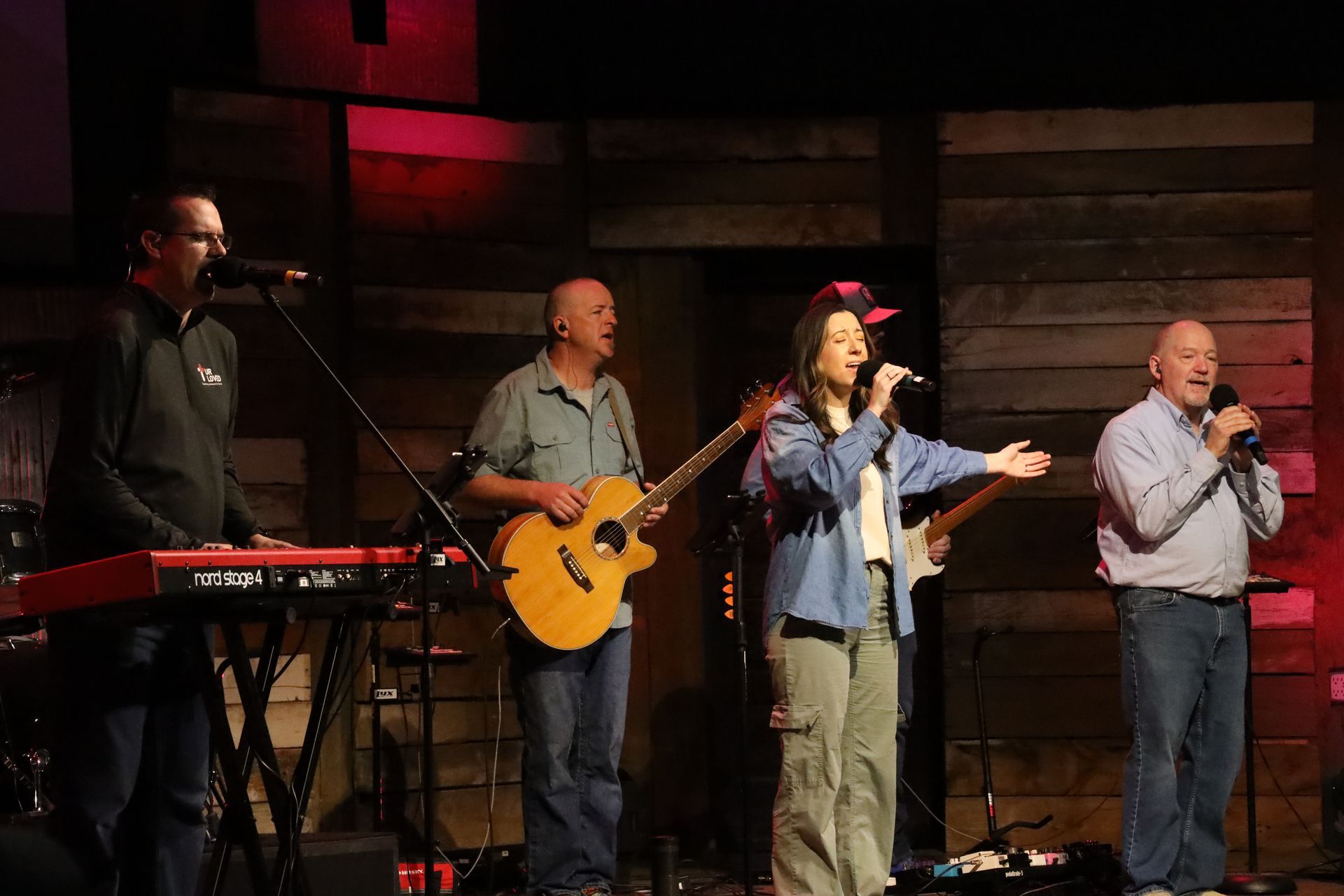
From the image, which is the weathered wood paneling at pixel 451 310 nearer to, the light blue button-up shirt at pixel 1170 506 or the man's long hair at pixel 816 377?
the man's long hair at pixel 816 377

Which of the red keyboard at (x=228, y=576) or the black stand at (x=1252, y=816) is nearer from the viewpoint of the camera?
the red keyboard at (x=228, y=576)

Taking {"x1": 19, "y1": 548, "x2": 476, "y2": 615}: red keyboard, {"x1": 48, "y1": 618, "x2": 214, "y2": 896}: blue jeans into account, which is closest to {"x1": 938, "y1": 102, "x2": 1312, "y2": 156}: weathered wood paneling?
{"x1": 19, "y1": 548, "x2": 476, "y2": 615}: red keyboard

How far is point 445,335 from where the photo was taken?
604cm

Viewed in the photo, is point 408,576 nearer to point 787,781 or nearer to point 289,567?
point 289,567

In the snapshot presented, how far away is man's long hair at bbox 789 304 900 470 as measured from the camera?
14.9ft

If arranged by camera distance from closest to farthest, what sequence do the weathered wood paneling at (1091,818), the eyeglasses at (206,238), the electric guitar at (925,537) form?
1. the eyeglasses at (206,238)
2. the electric guitar at (925,537)
3. the weathered wood paneling at (1091,818)

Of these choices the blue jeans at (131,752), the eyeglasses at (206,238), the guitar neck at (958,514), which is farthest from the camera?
the guitar neck at (958,514)

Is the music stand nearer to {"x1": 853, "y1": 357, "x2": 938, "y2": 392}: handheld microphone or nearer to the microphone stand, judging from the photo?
the microphone stand

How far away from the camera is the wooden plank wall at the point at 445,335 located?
587 centimetres

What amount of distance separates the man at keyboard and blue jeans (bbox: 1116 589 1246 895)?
2903 millimetres

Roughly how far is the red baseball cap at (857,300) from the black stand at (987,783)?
1400 millimetres

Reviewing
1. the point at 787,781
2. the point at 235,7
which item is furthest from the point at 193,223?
the point at 235,7

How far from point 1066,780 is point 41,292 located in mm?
4547

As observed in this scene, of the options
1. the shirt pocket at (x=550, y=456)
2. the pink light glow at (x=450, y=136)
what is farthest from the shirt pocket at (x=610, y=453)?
the pink light glow at (x=450, y=136)
